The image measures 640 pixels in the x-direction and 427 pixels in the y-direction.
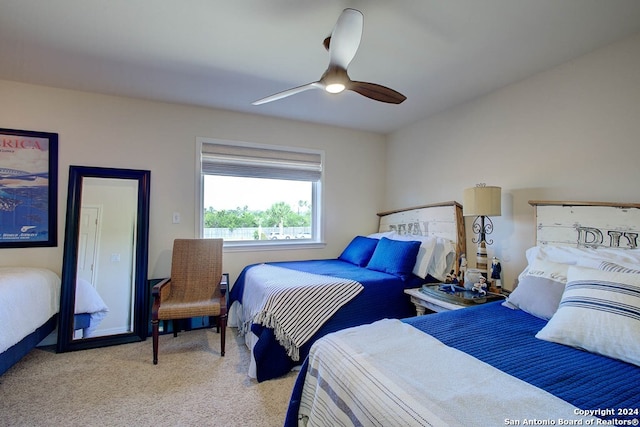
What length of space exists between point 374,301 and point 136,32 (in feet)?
8.59

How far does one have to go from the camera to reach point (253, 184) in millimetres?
3619

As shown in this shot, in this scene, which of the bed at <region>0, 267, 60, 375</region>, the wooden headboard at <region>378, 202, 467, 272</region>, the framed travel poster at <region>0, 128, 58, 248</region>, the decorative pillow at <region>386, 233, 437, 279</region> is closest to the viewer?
the bed at <region>0, 267, 60, 375</region>

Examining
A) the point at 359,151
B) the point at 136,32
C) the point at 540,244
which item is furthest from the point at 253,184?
the point at 540,244

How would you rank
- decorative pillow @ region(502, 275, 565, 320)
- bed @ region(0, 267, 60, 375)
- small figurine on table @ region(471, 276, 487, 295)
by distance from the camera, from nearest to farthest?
decorative pillow @ region(502, 275, 565, 320) < bed @ region(0, 267, 60, 375) < small figurine on table @ region(471, 276, 487, 295)

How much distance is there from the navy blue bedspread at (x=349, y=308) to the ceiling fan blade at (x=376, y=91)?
1.48 m

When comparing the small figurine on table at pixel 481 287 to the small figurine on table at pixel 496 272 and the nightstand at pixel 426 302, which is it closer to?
the small figurine on table at pixel 496 272

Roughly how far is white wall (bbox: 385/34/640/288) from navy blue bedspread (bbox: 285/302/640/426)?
115 centimetres

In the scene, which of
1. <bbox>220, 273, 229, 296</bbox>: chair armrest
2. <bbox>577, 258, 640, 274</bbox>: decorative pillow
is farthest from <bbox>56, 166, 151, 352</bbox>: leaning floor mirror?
<bbox>577, 258, 640, 274</bbox>: decorative pillow

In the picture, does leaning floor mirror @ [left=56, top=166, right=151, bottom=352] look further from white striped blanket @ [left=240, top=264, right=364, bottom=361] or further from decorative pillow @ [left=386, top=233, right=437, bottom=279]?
decorative pillow @ [left=386, top=233, right=437, bottom=279]

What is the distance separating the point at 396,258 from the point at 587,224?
56.7 inches

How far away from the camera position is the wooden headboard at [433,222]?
301cm

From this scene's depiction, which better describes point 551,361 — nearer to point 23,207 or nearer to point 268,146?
point 268,146

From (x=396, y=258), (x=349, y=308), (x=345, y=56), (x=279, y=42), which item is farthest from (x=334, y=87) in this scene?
(x=396, y=258)

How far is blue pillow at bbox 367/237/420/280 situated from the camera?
280 centimetres
